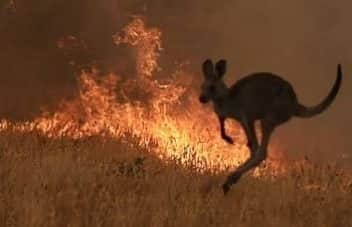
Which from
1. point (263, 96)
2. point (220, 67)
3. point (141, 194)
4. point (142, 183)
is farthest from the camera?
point (220, 67)

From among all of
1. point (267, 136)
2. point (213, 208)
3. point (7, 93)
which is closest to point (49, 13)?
point (7, 93)

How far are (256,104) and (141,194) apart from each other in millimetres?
1799

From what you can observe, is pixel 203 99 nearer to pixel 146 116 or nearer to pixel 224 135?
pixel 224 135

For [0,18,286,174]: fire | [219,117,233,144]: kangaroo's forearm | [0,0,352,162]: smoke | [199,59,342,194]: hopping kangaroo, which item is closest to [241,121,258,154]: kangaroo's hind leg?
[199,59,342,194]: hopping kangaroo

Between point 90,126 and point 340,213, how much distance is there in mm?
6818

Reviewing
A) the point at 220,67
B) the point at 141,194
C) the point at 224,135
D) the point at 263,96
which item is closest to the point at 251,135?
the point at 224,135

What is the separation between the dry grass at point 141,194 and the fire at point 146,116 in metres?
1.14

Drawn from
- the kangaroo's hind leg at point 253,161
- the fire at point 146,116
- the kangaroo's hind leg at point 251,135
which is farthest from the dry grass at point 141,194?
the fire at point 146,116

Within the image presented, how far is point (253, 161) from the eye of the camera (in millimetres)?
9289

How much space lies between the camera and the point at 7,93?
1919cm

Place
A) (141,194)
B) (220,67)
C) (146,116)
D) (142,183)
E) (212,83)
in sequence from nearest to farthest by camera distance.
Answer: (141,194) < (142,183) < (220,67) < (212,83) < (146,116)

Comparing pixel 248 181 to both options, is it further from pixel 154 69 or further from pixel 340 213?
pixel 154 69

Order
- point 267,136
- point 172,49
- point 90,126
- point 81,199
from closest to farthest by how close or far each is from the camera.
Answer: point 81,199
point 267,136
point 90,126
point 172,49

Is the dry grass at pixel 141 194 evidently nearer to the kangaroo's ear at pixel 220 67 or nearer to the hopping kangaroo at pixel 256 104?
the hopping kangaroo at pixel 256 104
